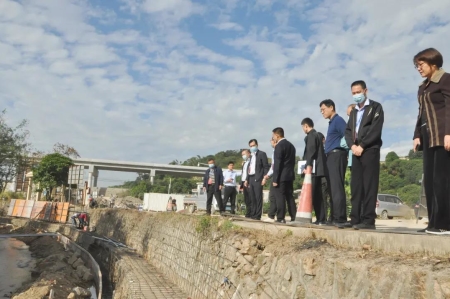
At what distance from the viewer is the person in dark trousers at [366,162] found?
4.81 m

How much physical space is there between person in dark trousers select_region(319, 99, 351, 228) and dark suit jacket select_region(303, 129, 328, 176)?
0.49 metres

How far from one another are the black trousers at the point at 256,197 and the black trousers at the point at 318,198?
2005 mm

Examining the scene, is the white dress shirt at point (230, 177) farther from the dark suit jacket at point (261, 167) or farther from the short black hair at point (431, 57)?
the short black hair at point (431, 57)

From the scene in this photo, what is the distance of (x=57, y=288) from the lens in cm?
1228


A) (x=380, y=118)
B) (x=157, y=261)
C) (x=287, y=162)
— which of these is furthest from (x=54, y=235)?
(x=380, y=118)

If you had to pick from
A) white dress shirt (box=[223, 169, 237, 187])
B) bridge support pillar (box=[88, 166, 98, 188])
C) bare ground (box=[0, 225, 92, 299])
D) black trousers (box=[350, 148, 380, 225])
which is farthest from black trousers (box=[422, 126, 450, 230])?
bridge support pillar (box=[88, 166, 98, 188])

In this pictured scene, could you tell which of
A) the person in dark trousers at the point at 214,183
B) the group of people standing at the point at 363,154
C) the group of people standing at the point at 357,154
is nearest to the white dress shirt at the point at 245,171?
the person in dark trousers at the point at 214,183

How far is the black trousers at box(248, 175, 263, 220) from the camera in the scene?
8.68 metres

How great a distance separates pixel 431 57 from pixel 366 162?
1.34 m

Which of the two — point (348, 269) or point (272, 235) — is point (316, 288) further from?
point (272, 235)

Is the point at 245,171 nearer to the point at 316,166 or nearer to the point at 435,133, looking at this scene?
the point at 316,166

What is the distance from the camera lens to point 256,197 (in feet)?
29.0

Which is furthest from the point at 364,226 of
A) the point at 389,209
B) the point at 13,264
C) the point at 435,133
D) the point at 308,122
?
the point at 389,209

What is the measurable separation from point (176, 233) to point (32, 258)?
14202mm
